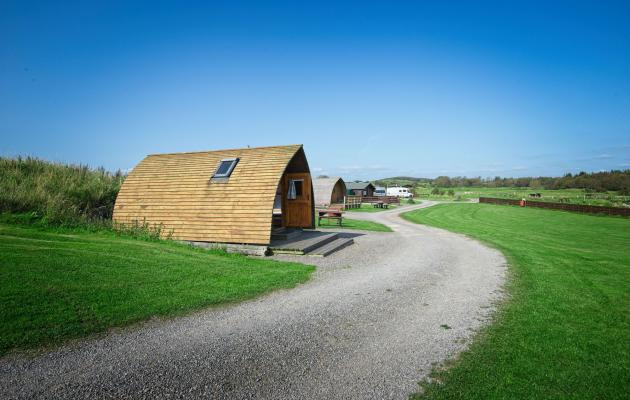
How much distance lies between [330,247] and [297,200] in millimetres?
4043

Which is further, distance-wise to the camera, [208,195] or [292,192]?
[292,192]

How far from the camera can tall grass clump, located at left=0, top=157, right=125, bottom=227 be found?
1330cm

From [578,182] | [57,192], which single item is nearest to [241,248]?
[57,192]

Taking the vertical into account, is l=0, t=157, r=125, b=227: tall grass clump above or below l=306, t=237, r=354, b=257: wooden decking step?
above

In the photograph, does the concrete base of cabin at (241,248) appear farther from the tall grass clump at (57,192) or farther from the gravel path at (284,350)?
the tall grass clump at (57,192)

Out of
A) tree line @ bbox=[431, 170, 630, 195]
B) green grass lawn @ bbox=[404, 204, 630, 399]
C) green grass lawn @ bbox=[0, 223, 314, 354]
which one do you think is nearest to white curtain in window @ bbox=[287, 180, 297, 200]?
green grass lawn @ bbox=[0, 223, 314, 354]

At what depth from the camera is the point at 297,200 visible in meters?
17.0

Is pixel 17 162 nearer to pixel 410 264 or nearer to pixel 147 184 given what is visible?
pixel 147 184

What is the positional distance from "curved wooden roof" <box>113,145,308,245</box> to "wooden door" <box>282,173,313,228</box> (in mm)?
933

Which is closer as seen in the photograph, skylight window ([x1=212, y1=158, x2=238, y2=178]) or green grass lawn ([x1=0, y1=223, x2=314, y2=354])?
green grass lawn ([x1=0, y1=223, x2=314, y2=354])

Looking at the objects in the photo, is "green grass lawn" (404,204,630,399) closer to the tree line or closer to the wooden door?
the wooden door

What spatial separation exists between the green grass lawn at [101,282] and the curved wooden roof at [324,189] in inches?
1268

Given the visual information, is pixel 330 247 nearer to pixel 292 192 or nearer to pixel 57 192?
pixel 292 192

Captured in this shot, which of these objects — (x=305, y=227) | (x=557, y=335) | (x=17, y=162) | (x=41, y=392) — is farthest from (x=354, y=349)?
(x=17, y=162)
